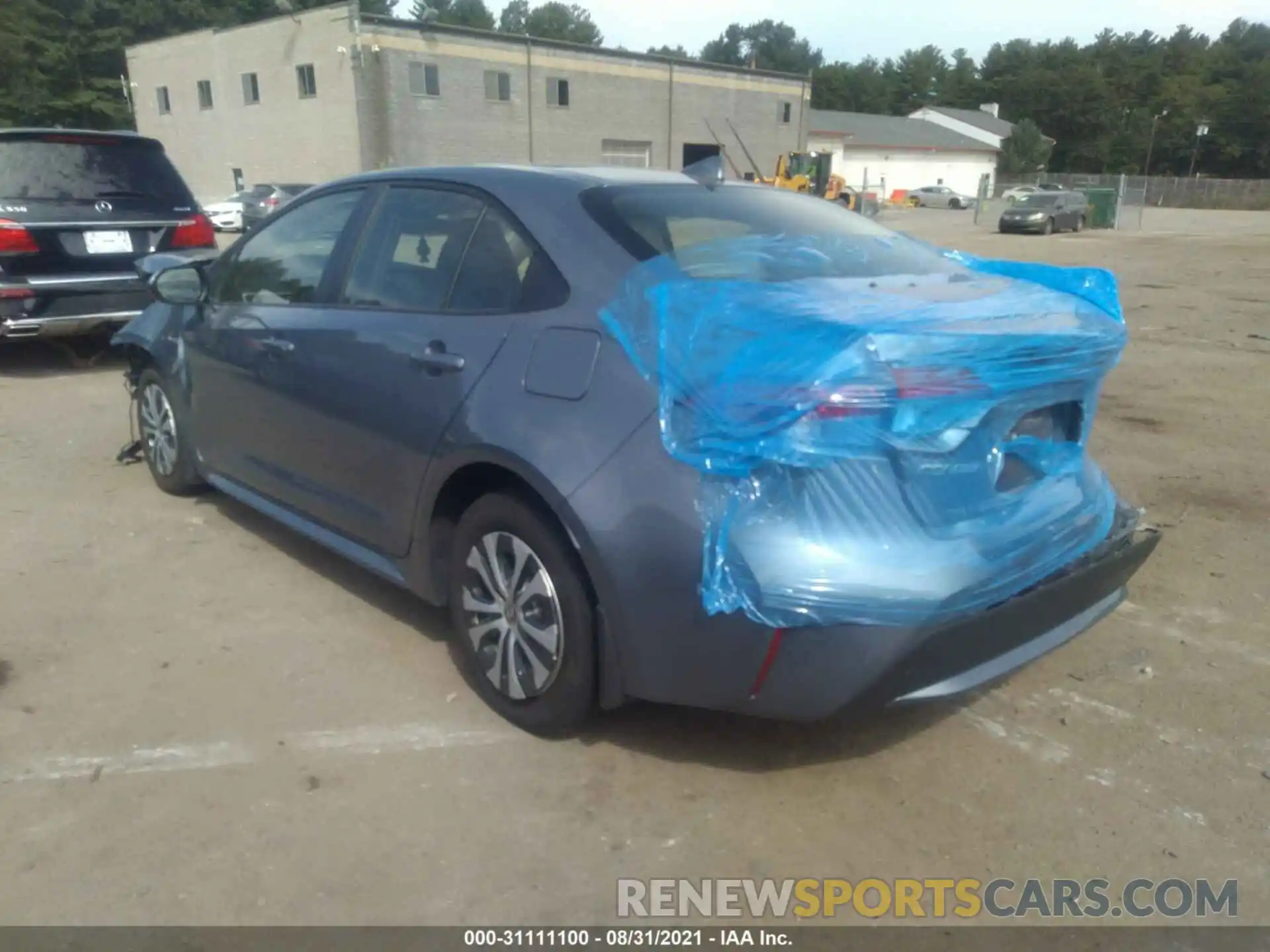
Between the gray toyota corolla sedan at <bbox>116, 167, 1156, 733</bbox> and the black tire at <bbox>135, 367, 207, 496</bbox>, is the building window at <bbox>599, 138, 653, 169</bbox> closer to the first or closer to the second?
the black tire at <bbox>135, 367, 207, 496</bbox>

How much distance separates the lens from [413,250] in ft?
11.5

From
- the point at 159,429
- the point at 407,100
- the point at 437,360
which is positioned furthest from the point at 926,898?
the point at 407,100

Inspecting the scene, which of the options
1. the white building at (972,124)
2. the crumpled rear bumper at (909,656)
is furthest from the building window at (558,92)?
the white building at (972,124)

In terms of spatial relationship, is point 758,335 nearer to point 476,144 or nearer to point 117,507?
point 117,507

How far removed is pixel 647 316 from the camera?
2.66 m

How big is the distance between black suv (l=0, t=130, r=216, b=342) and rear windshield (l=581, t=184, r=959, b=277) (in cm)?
535

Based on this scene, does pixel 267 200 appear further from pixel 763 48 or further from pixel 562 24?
pixel 763 48

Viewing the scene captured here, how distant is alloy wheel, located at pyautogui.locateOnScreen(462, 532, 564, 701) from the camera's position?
2896 millimetres

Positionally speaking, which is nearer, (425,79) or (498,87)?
(425,79)

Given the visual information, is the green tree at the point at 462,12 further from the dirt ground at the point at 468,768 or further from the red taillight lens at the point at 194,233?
the dirt ground at the point at 468,768

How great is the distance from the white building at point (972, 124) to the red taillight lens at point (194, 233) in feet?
266

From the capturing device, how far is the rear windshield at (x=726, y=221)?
119 inches

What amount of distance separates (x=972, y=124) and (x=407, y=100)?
2370 inches

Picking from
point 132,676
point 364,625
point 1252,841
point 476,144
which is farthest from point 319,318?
point 476,144
